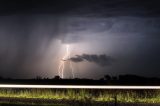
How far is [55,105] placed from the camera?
901 inches

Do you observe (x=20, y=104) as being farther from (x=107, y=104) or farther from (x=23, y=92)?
(x=23, y=92)

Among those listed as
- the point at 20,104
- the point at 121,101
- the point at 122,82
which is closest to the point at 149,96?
the point at 121,101

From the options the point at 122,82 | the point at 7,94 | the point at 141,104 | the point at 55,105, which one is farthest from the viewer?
the point at 122,82

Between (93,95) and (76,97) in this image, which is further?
(93,95)

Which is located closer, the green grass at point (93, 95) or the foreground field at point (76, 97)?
the foreground field at point (76, 97)

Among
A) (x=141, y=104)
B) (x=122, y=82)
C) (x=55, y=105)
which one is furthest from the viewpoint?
(x=122, y=82)

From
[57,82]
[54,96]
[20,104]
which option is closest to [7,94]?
[54,96]

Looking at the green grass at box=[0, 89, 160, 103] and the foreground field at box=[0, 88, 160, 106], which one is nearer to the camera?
the foreground field at box=[0, 88, 160, 106]

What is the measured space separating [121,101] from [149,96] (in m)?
2.86

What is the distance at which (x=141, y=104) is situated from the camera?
24.9 metres

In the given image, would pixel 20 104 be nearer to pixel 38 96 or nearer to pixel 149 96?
pixel 38 96

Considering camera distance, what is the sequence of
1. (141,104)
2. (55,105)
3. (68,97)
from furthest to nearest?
(68,97) → (141,104) → (55,105)

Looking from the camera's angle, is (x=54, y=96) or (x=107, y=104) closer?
(x=107, y=104)

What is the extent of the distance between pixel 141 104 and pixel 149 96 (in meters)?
3.85
